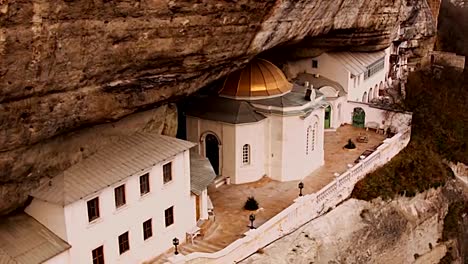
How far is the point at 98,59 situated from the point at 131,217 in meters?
6.99

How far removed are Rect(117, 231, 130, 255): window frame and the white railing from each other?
1.73m

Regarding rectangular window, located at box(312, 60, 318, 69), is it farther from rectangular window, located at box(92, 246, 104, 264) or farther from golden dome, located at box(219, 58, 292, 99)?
rectangular window, located at box(92, 246, 104, 264)

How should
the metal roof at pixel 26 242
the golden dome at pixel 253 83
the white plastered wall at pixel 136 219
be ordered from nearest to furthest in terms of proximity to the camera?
the metal roof at pixel 26 242
the white plastered wall at pixel 136 219
the golden dome at pixel 253 83

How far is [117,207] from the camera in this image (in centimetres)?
2281

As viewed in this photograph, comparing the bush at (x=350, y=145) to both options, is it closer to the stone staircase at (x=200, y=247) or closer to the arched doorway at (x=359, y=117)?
the arched doorway at (x=359, y=117)

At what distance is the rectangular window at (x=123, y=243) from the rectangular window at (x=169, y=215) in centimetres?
226

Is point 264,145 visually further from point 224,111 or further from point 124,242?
point 124,242

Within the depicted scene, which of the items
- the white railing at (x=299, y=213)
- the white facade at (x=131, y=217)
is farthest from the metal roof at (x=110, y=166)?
the white railing at (x=299, y=213)

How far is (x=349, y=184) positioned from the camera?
31.2 meters

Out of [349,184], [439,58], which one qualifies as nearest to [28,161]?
[349,184]

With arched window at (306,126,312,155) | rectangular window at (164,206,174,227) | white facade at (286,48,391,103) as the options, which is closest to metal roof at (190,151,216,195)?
rectangular window at (164,206,174,227)

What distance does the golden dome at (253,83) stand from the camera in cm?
3195

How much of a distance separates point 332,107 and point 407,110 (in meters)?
5.70

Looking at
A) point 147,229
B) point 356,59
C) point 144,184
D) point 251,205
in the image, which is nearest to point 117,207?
point 144,184
